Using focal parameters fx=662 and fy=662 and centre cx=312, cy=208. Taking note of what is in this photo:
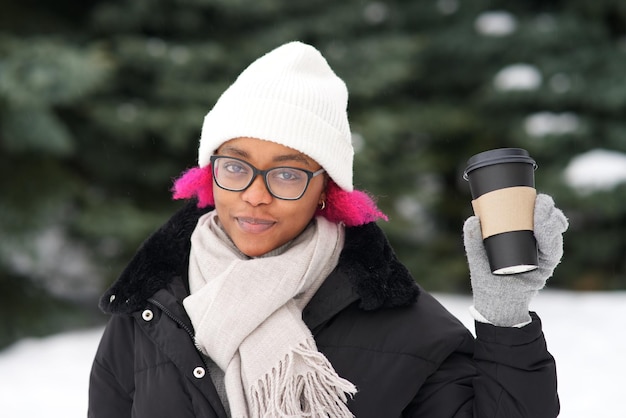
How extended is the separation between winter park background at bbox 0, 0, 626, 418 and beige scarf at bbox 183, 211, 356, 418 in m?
2.88

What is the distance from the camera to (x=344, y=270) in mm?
1818

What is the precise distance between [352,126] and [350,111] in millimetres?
590

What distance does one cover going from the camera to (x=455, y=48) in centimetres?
839

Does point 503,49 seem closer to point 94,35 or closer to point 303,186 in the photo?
point 94,35

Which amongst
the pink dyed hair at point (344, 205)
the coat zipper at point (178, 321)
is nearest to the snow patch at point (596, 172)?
the pink dyed hair at point (344, 205)

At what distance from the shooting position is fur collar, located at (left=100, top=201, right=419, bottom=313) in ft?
5.73

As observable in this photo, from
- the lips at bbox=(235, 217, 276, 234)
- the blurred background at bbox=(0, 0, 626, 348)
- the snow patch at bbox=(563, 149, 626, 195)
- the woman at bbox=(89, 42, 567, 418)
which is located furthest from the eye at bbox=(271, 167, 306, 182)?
the snow patch at bbox=(563, 149, 626, 195)

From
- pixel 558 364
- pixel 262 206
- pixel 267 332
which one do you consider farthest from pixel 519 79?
pixel 267 332

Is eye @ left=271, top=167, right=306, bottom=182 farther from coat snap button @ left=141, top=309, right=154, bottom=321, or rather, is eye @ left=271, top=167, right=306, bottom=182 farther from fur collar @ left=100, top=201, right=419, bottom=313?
coat snap button @ left=141, top=309, right=154, bottom=321

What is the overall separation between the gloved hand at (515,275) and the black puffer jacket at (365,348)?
5 cm

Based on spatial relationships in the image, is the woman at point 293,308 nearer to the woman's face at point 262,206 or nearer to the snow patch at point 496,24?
the woman's face at point 262,206

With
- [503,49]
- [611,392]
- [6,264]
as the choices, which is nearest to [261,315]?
[611,392]

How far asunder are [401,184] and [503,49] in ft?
7.28

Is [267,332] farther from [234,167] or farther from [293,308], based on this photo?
[234,167]
